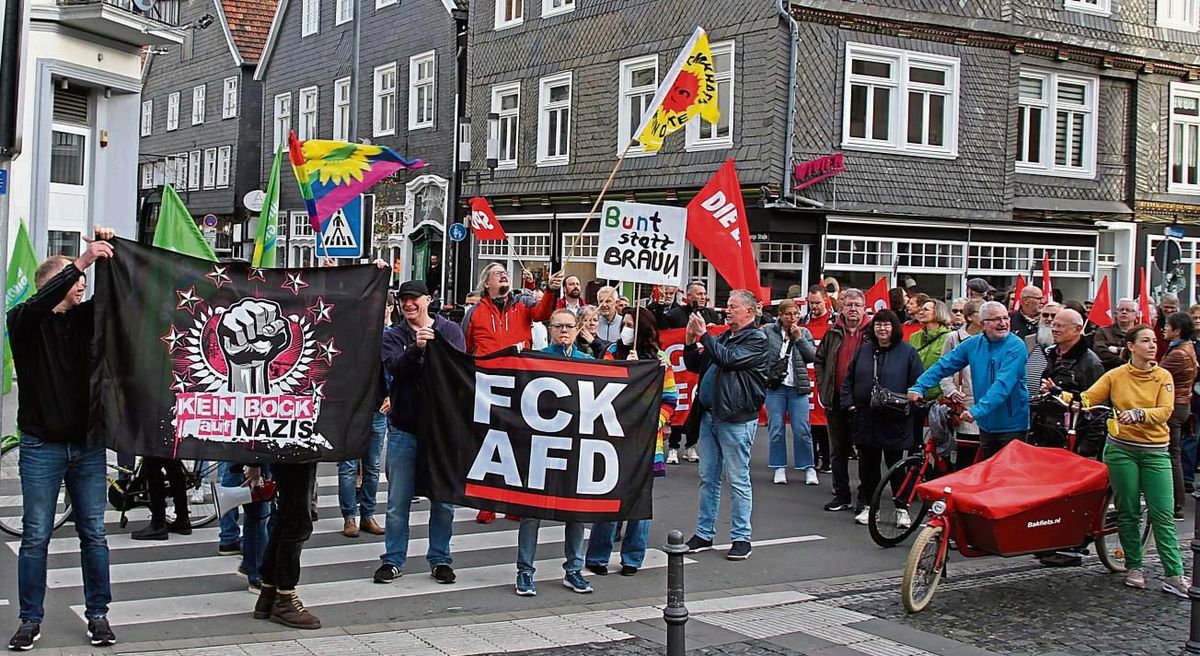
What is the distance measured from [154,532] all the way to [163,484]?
36 centimetres

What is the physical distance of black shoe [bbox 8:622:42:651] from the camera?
6.70 m

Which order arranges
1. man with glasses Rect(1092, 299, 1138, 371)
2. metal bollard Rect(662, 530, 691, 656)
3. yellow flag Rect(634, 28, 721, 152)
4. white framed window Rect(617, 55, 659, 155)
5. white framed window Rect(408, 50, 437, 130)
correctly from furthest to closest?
white framed window Rect(408, 50, 437, 130) → white framed window Rect(617, 55, 659, 155) → man with glasses Rect(1092, 299, 1138, 371) → yellow flag Rect(634, 28, 721, 152) → metal bollard Rect(662, 530, 691, 656)

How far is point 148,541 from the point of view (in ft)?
31.7

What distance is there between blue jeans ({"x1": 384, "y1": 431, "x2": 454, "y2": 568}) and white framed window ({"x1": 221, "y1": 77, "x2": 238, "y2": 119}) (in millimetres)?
38128

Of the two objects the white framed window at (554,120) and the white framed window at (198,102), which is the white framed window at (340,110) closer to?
the white framed window at (554,120)

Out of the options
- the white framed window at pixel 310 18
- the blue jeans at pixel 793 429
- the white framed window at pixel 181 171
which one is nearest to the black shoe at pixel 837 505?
the blue jeans at pixel 793 429

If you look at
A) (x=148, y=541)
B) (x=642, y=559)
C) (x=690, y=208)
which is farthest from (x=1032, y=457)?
(x=148, y=541)

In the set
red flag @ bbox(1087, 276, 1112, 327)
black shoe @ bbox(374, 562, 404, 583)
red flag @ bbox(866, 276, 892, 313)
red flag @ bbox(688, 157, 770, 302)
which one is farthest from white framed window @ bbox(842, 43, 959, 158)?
black shoe @ bbox(374, 562, 404, 583)

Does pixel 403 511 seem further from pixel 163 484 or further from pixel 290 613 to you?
pixel 163 484

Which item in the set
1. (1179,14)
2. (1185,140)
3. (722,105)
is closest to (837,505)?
(722,105)

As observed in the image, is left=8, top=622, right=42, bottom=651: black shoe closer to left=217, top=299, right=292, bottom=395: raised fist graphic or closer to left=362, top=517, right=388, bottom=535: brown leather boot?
left=217, top=299, right=292, bottom=395: raised fist graphic

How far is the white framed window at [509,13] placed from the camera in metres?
30.1

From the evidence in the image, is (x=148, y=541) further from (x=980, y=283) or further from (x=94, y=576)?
(x=980, y=283)

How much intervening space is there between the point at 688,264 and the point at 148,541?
16.8 m
